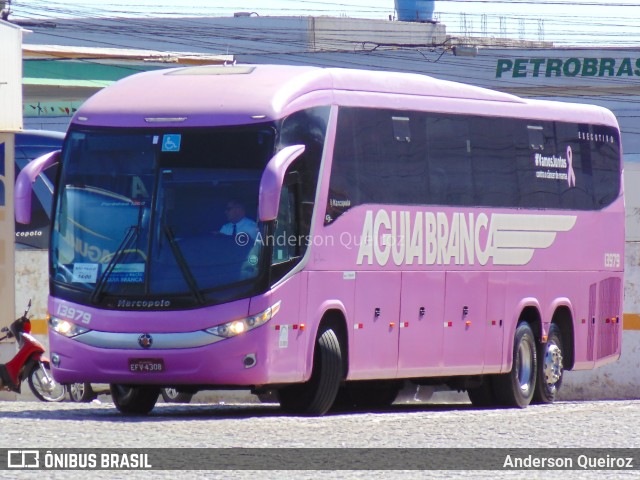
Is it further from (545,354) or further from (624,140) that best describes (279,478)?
(624,140)

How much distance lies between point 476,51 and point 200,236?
179ft

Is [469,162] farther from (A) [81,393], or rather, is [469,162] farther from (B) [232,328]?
(A) [81,393]

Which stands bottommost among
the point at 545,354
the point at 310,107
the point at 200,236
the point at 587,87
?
the point at 545,354

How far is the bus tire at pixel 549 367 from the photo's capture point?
2025cm

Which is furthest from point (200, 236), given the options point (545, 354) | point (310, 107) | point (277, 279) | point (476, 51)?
point (476, 51)

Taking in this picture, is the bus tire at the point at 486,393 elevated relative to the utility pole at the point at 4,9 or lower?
lower

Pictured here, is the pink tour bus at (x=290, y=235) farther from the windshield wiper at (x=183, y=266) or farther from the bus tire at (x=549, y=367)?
the bus tire at (x=549, y=367)

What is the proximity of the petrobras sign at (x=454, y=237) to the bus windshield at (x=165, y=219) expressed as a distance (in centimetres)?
199

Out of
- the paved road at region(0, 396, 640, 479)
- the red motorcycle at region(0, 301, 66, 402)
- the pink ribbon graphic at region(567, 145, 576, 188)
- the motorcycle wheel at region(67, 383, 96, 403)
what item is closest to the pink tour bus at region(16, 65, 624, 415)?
the paved road at region(0, 396, 640, 479)

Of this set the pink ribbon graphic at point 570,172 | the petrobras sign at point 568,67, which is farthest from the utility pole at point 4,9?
the pink ribbon graphic at point 570,172

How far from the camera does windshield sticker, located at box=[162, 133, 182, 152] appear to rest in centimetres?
1537

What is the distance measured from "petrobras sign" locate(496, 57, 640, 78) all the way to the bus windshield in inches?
2119

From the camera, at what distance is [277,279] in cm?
1518

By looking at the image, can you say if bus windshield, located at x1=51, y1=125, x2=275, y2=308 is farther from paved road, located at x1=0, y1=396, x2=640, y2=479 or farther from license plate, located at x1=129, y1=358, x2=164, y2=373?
paved road, located at x1=0, y1=396, x2=640, y2=479
